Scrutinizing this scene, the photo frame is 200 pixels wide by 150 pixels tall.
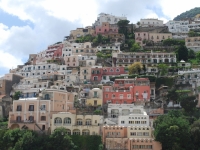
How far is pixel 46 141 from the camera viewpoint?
55219 millimetres

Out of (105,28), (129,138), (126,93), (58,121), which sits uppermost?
(105,28)

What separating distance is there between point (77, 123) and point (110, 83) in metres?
17.6

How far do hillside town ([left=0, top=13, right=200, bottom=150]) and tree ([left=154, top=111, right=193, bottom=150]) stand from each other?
1129mm

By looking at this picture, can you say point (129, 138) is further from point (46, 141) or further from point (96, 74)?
point (96, 74)

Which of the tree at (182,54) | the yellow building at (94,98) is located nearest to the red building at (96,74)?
the yellow building at (94,98)

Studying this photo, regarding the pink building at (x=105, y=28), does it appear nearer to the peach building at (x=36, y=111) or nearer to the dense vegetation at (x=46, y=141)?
the peach building at (x=36, y=111)

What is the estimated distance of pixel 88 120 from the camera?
60031mm

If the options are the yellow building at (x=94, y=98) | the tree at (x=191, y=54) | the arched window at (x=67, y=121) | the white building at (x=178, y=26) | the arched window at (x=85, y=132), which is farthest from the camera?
the white building at (x=178, y=26)

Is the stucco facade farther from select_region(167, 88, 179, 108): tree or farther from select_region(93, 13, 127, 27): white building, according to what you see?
select_region(167, 88, 179, 108): tree

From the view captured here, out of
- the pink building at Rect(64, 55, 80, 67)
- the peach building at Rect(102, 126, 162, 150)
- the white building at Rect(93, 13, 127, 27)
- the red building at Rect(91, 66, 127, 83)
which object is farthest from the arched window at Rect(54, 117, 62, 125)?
the white building at Rect(93, 13, 127, 27)

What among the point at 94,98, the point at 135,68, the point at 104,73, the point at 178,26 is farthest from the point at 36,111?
the point at 178,26

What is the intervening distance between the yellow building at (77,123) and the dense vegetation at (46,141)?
57.4 inches

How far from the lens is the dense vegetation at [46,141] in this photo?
54344mm

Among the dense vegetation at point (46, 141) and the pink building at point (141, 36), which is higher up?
the pink building at point (141, 36)
